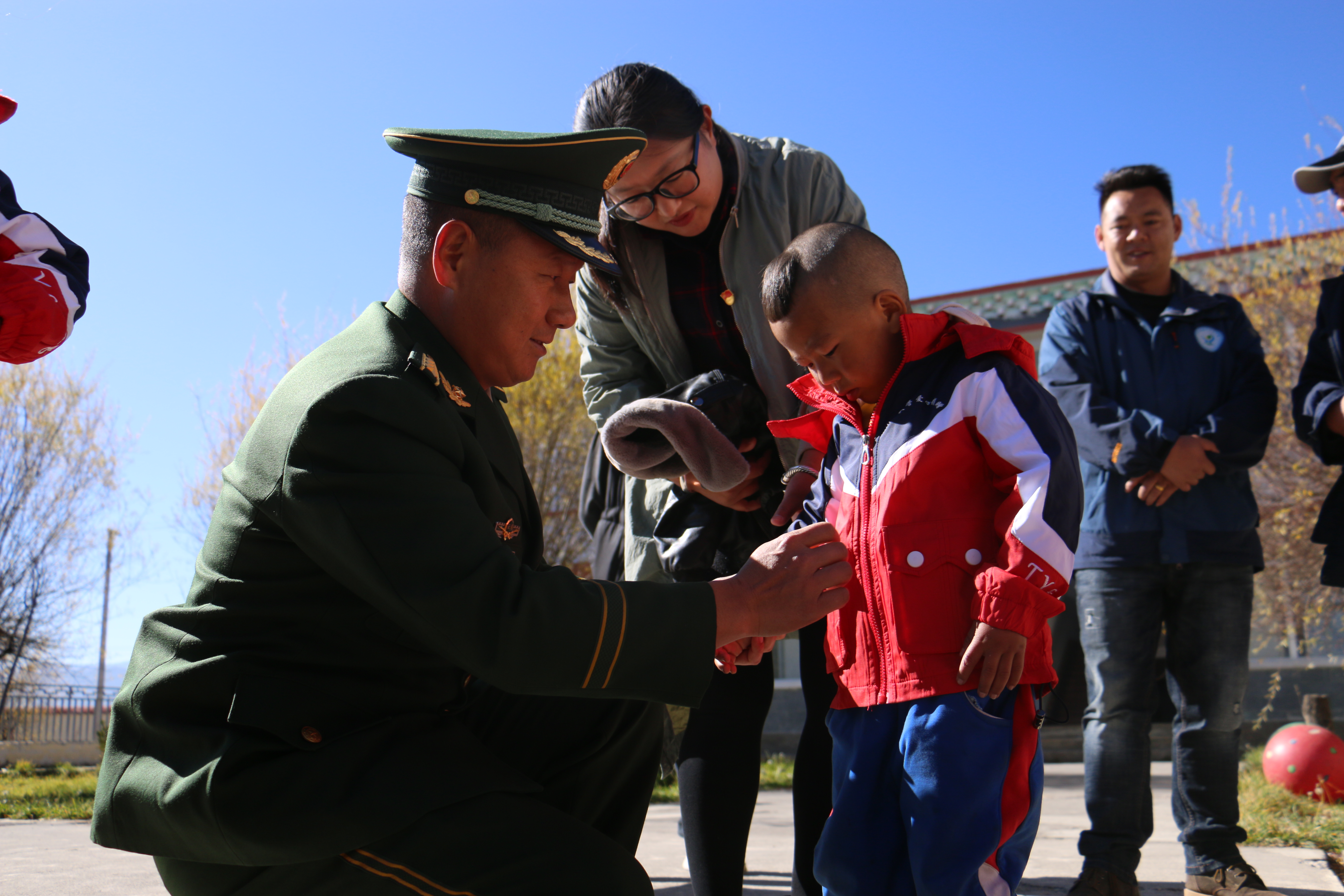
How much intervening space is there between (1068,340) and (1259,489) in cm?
A: 1343

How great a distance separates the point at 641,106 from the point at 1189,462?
1.97 metres

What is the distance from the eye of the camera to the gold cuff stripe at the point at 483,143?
1.72 metres

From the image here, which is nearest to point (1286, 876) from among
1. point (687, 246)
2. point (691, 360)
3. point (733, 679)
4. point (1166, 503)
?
point (1166, 503)

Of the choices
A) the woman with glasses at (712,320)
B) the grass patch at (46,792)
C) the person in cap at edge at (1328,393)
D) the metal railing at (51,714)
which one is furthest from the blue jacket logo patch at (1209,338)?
the metal railing at (51,714)

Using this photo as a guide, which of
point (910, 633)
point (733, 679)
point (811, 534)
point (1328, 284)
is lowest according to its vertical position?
point (733, 679)

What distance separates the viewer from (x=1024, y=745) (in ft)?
6.60

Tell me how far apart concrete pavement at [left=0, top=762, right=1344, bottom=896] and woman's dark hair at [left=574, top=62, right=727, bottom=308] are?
1963mm

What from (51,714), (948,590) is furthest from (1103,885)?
(51,714)

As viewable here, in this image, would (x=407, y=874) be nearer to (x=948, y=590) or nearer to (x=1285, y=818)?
(x=948, y=590)

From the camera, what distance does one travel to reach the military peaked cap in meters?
1.74

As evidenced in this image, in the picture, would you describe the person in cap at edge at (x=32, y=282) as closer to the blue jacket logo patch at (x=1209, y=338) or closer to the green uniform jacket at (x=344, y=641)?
the green uniform jacket at (x=344, y=641)

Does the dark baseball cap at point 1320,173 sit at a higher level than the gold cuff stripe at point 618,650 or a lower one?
higher

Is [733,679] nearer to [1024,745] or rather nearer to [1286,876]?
[1024,745]

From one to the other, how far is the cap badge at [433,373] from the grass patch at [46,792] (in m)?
2.23
